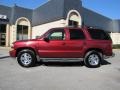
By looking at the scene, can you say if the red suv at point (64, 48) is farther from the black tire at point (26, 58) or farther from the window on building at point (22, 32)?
the window on building at point (22, 32)

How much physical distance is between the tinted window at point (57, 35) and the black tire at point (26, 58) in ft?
4.14

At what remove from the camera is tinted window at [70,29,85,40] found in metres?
11.6

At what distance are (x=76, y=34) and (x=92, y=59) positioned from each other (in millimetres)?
1500

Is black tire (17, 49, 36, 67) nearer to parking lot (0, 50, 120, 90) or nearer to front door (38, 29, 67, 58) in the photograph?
front door (38, 29, 67, 58)

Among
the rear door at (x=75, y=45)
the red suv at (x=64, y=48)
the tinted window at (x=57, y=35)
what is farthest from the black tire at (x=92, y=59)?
the tinted window at (x=57, y=35)

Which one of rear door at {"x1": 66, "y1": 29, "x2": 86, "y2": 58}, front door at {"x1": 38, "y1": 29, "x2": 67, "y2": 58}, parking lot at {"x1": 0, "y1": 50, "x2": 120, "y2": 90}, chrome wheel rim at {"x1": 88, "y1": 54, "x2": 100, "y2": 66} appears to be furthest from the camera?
chrome wheel rim at {"x1": 88, "y1": 54, "x2": 100, "y2": 66}

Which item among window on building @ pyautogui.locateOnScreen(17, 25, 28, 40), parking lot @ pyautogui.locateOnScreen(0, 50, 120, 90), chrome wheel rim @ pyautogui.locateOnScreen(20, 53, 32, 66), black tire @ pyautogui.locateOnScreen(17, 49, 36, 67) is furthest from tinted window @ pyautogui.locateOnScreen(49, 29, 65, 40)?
window on building @ pyautogui.locateOnScreen(17, 25, 28, 40)

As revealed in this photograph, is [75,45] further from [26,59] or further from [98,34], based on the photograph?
[26,59]

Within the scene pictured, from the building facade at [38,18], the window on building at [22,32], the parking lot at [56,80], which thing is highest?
the building facade at [38,18]

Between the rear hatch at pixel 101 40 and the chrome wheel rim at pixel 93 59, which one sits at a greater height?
the rear hatch at pixel 101 40

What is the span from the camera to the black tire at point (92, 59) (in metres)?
11.5

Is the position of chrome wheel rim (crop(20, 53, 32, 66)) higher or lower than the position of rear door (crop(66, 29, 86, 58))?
lower

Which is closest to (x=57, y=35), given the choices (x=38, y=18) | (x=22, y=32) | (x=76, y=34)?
(x=76, y=34)

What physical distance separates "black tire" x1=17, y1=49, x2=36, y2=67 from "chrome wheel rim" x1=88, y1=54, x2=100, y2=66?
2.80 metres
